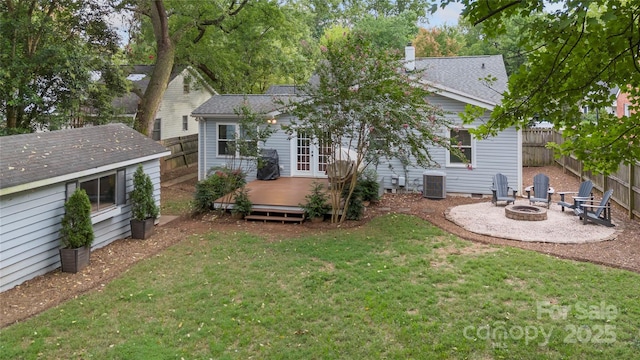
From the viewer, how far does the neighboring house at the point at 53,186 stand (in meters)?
6.86

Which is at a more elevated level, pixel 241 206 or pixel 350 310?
pixel 241 206

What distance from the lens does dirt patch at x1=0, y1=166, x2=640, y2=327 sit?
655cm

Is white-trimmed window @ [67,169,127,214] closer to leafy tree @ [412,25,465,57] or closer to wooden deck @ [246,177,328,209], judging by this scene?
wooden deck @ [246,177,328,209]

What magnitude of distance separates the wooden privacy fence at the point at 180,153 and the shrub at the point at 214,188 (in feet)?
27.1

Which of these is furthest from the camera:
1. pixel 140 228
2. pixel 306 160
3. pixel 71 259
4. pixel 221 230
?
pixel 306 160

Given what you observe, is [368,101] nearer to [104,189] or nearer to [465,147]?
[465,147]

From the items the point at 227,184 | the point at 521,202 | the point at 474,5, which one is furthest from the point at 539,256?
the point at 227,184

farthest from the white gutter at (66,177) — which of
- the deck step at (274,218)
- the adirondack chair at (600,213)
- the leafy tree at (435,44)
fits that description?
the leafy tree at (435,44)

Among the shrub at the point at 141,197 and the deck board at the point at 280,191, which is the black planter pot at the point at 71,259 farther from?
the deck board at the point at 280,191

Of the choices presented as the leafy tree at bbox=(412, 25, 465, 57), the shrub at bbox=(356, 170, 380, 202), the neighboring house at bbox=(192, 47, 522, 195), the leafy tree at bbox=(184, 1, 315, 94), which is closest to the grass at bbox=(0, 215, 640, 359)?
the shrub at bbox=(356, 170, 380, 202)

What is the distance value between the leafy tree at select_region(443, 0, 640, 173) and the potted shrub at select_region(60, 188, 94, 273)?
6870 millimetres

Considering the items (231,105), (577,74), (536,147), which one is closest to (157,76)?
(231,105)

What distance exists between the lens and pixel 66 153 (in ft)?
27.6

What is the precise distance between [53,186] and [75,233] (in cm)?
93
